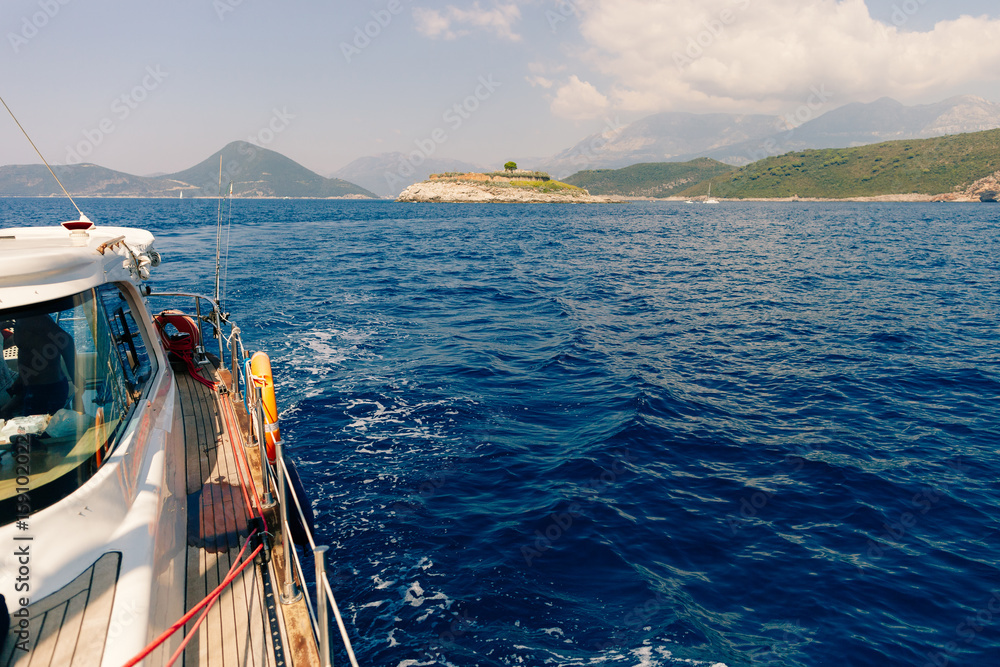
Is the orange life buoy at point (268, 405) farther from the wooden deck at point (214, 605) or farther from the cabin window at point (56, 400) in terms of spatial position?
the cabin window at point (56, 400)

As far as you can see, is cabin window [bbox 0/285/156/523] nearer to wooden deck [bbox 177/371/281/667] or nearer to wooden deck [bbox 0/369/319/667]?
wooden deck [bbox 0/369/319/667]

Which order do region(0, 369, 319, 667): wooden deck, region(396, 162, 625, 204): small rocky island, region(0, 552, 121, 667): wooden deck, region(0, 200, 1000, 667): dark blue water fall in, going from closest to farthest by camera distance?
region(0, 552, 121, 667): wooden deck → region(0, 369, 319, 667): wooden deck → region(0, 200, 1000, 667): dark blue water → region(396, 162, 625, 204): small rocky island

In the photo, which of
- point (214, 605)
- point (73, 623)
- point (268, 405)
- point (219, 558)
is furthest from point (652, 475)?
point (73, 623)

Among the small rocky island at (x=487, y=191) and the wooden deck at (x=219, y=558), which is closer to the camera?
the wooden deck at (x=219, y=558)

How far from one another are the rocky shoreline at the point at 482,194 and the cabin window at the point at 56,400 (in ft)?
587

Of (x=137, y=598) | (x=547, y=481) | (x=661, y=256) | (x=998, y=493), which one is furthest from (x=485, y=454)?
(x=661, y=256)

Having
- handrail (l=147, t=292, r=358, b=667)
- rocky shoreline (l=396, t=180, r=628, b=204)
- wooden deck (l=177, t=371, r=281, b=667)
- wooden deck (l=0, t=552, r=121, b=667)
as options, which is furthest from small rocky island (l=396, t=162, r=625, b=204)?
wooden deck (l=0, t=552, r=121, b=667)

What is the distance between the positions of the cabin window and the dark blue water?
155 inches

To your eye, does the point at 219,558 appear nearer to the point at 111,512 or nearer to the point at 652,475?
the point at 111,512

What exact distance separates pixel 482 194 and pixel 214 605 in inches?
7241

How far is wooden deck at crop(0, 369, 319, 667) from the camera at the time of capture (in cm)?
315

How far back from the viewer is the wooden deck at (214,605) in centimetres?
315

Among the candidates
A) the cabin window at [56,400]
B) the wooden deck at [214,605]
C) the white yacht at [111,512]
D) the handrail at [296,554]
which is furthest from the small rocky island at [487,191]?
the cabin window at [56,400]

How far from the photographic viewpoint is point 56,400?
13.6ft
